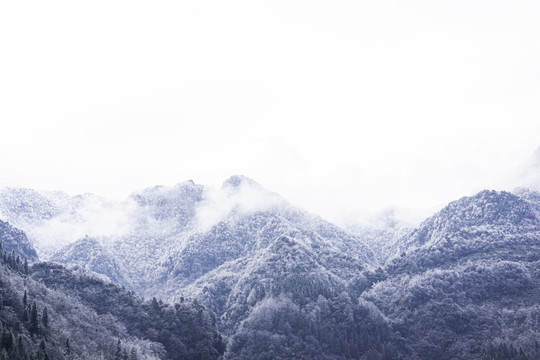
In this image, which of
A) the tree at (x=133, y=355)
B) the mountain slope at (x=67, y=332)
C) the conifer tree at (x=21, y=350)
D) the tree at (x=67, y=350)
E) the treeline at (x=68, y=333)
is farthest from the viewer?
the tree at (x=133, y=355)

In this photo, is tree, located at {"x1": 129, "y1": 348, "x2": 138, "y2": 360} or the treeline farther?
tree, located at {"x1": 129, "y1": 348, "x2": 138, "y2": 360}

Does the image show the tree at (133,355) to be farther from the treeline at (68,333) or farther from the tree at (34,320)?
the tree at (34,320)

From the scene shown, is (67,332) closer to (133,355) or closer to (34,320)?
(34,320)

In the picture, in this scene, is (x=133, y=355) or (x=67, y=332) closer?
(x=67, y=332)

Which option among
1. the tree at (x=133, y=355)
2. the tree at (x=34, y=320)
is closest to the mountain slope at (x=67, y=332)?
the tree at (x=34, y=320)

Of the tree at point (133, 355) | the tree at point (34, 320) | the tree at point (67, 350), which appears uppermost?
the tree at point (34, 320)

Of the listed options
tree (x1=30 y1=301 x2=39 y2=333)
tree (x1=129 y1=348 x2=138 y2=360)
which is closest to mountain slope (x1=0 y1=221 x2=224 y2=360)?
tree (x1=30 y1=301 x2=39 y2=333)

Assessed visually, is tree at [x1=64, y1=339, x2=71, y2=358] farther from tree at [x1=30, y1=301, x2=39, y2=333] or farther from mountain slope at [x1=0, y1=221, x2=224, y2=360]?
tree at [x1=30, y1=301, x2=39, y2=333]

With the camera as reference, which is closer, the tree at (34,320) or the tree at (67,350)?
the tree at (67,350)

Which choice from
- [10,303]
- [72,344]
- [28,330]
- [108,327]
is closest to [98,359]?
[72,344]

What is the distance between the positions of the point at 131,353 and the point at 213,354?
146ft

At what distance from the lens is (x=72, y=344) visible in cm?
14550

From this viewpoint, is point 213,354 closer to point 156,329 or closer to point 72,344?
point 156,329

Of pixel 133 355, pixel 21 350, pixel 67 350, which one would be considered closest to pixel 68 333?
pixel 67 350
